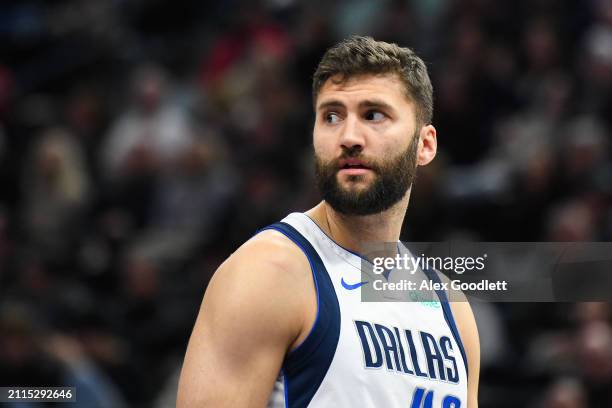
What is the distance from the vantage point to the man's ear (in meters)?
3.54

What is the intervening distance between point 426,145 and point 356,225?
1.36 feet

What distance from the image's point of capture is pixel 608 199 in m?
7.18

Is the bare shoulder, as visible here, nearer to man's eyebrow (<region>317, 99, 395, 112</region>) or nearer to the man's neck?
the man's neck

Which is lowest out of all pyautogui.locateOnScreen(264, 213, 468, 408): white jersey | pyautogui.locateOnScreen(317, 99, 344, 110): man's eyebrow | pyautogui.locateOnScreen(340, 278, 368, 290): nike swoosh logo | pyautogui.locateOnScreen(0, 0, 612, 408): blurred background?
pyautogui.locateOnScreen(264, 213, 468, 408): white jersey

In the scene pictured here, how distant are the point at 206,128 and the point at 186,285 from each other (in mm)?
1919

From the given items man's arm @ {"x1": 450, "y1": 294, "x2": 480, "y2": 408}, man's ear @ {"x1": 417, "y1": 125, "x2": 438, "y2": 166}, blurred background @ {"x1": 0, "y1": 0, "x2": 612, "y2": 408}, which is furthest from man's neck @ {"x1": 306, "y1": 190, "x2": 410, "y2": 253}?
blurred background @ {"x1": 0, "y1": 0, "x2": 612, "y2": 408}

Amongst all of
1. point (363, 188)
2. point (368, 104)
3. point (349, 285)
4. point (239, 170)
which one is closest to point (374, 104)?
point (368, 104)

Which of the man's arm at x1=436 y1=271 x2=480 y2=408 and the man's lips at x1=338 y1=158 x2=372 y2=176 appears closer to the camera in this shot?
the man's lips at x1=338 y1=158 x2=372 y2=176

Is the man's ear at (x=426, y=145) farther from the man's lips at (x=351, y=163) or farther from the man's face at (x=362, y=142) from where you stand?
the man's lips at (x=351, y=163)

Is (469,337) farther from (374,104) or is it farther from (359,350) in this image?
(374,104)

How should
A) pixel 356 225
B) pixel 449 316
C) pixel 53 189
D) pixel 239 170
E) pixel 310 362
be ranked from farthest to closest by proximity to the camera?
pixel 53 189 < pixel 239 170 < pixel 449 316 < pixel 356 225 < pixel 310 362

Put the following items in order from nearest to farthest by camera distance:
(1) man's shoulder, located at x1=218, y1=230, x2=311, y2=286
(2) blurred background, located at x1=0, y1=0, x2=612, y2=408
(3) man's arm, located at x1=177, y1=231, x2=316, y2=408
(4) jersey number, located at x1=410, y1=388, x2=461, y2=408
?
(3) man's arm, located at x1=177, y1=231, x2=316, y2=408 → (1) man's shoulder, located at x1=218, y1=230, x2=311, y2=286 → (4) jersey number, located at x1=410, y1=388, x2=461, y2=408 → (2) blurred background, located at x1=0, y1=0, x2=612, y2=408

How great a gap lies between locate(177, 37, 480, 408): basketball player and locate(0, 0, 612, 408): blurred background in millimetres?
3110

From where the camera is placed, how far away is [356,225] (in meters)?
3.43
